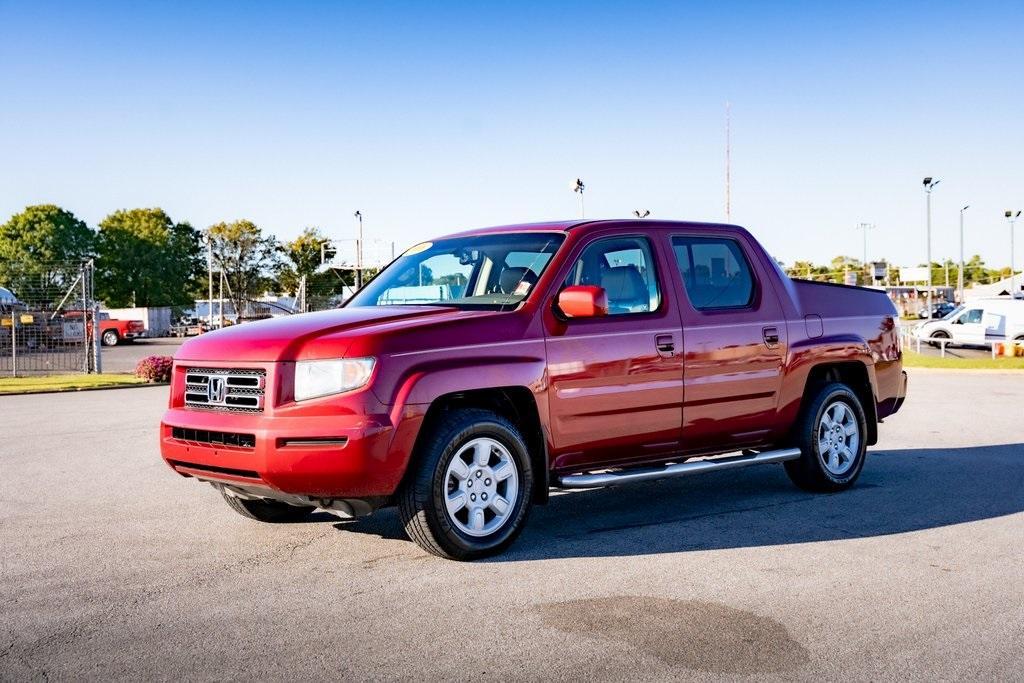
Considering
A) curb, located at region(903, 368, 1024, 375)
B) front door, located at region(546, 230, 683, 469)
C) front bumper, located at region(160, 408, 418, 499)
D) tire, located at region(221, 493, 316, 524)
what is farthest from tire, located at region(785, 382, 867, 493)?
curb, located at region(903, 368, 1024, 375)

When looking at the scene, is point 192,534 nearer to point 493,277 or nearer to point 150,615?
point 150,615

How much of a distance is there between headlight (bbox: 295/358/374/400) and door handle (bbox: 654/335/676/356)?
208 cm

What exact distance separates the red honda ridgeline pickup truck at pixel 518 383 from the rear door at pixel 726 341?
0.02 m

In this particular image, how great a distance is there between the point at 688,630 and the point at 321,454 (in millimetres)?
2104

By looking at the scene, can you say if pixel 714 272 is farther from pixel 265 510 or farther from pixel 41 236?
pixel 41 236

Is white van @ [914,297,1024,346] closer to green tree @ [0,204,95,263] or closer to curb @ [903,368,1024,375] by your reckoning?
curb @ [903,368,1024,375]

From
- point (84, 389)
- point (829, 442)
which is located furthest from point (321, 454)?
point (84, 389)

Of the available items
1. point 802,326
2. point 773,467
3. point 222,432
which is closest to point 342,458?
point 222,432

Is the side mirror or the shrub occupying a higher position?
the side mirror

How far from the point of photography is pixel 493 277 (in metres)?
7.00

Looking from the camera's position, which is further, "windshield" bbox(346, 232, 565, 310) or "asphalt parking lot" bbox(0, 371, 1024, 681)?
"windshield" bbox(346, 232, 565, 310)

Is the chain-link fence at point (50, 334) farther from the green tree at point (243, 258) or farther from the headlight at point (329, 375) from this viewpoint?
the green tree at point (243, 258)

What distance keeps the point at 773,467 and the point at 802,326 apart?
2.09 meters

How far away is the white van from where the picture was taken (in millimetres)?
37219
